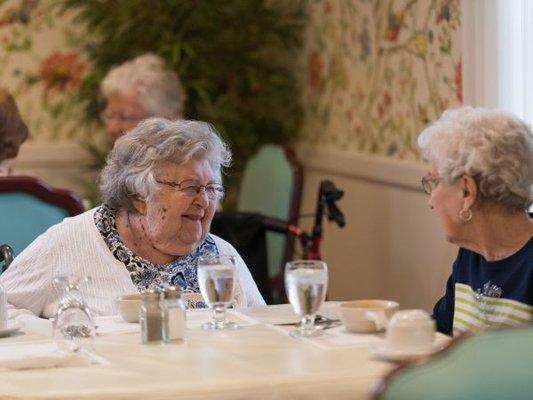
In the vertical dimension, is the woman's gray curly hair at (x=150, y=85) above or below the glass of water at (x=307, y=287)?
above

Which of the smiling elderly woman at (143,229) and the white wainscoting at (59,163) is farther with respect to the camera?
the white wainscoting at (59,163)

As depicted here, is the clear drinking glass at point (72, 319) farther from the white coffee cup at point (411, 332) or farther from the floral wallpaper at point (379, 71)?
the floral wallpaper at point (379, 71)

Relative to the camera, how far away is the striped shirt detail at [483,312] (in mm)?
2686

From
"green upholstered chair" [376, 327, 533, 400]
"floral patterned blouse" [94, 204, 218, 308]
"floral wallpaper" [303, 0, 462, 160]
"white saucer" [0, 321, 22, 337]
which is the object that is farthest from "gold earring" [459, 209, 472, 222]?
"floral wallpaper" [303, 0, 462, 160]

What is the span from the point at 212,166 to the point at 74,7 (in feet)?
9.20

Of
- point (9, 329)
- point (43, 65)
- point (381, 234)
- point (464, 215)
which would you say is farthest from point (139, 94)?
point (9, 329)

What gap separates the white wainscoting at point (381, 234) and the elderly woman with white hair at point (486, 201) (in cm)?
160

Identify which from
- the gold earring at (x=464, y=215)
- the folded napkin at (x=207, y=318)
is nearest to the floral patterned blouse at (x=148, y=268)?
the folded napkin at (x=207, y=318)

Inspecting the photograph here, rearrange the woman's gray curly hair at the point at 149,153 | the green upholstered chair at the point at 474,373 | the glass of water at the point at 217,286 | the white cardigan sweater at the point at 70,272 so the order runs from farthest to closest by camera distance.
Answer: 1. the woman's gray curly hair at the point at 149,153
2. the white cardigan sweater at the point at 70,272
3. the glass of water at the point at 217,286
4. the green upholstered chair at the point at 474,373

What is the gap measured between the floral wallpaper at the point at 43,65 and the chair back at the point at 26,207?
7.06 feet

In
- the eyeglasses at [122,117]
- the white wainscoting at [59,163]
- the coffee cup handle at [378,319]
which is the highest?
the eyeglasses at [122,117]

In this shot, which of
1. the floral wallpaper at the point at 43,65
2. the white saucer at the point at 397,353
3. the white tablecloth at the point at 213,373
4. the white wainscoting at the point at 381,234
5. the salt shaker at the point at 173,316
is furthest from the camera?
the floral wallpaper at the point at 43,65

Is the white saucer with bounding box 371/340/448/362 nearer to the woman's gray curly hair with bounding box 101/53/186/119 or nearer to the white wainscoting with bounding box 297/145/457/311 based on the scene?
the white wainscoting with bounding box 297/145/457/311

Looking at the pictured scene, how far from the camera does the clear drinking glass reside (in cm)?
249
